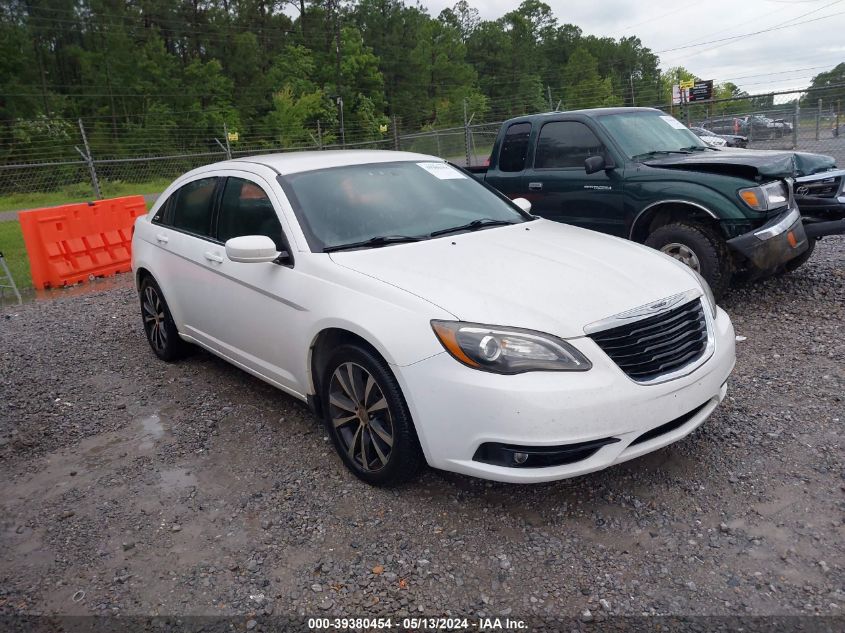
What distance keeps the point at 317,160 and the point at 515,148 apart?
133 inches

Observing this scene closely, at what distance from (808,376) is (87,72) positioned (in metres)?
47.6

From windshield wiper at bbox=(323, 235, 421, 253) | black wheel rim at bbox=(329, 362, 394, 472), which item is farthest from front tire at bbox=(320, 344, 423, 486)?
windshield wiper at bbox=(323, 235, 421, 253)

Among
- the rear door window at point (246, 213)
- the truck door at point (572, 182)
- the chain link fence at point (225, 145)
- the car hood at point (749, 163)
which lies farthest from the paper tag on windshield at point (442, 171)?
the chain link fence at point (225, 145)

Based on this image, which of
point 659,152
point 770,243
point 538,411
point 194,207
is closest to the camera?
point 538,411

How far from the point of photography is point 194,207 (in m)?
4.95

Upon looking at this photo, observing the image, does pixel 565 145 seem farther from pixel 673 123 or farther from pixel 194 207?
pixel 194 207

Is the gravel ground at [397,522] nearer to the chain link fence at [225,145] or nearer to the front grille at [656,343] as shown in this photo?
the front grille at [656,343]

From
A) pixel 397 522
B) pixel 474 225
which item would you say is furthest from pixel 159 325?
pixel 397 522

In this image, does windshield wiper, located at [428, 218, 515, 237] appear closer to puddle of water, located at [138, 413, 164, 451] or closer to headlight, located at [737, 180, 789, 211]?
puddle of water, located at [138, 413, 164, 451]

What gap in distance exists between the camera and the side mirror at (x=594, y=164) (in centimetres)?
625

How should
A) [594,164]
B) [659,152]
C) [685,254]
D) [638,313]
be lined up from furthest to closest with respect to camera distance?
1. [659,152]
2. [594,164]
3. [685,254]
4. [638,313]

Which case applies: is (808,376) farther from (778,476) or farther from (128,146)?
(128,146)

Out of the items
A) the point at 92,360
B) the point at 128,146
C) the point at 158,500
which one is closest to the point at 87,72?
the point at 128,146

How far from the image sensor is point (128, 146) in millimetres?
33344
